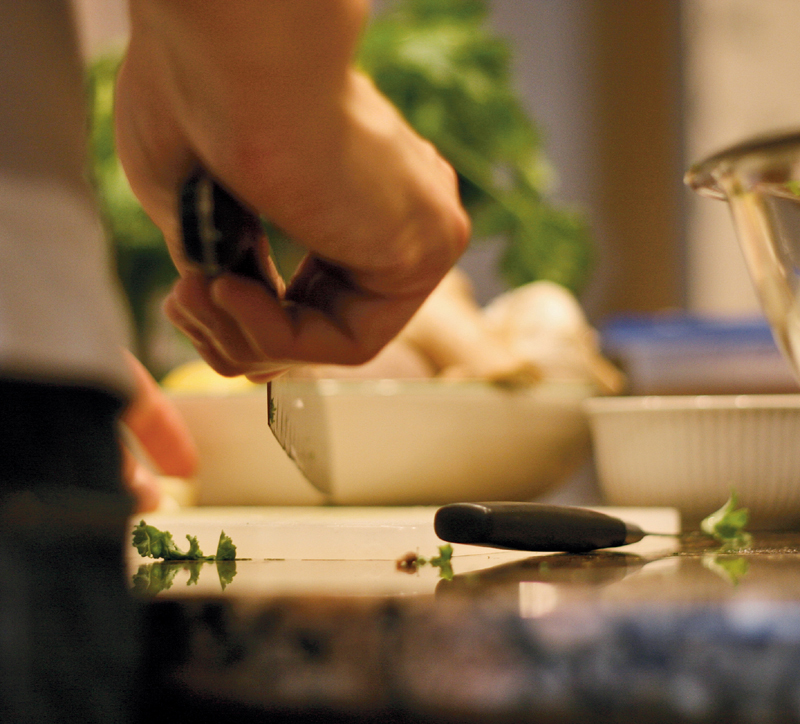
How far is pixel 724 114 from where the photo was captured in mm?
1369

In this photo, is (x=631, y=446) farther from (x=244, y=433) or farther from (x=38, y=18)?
(x=38, y=18)

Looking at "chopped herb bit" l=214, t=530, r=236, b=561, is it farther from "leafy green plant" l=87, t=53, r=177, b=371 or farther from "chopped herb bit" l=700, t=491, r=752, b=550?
"leafy green plant" l=87, t=53, r=177, b=371

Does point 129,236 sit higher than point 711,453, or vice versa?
point 129,236

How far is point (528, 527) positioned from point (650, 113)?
1.31 m

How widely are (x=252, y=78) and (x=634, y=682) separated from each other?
146mm

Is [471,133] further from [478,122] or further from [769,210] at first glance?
[769,210]

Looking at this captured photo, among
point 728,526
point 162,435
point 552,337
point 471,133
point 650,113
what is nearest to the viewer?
point 728,526

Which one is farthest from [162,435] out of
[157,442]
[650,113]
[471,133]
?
[650,113]

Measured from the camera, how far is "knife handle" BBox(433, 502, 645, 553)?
0.87 ft

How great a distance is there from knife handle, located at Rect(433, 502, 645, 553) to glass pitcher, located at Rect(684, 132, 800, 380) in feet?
0.33

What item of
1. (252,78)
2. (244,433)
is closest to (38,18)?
(252,78)

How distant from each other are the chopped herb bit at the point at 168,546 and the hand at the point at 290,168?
0.06m

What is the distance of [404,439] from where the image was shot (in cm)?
56

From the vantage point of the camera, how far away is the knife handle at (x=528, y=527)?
0.87 ft
